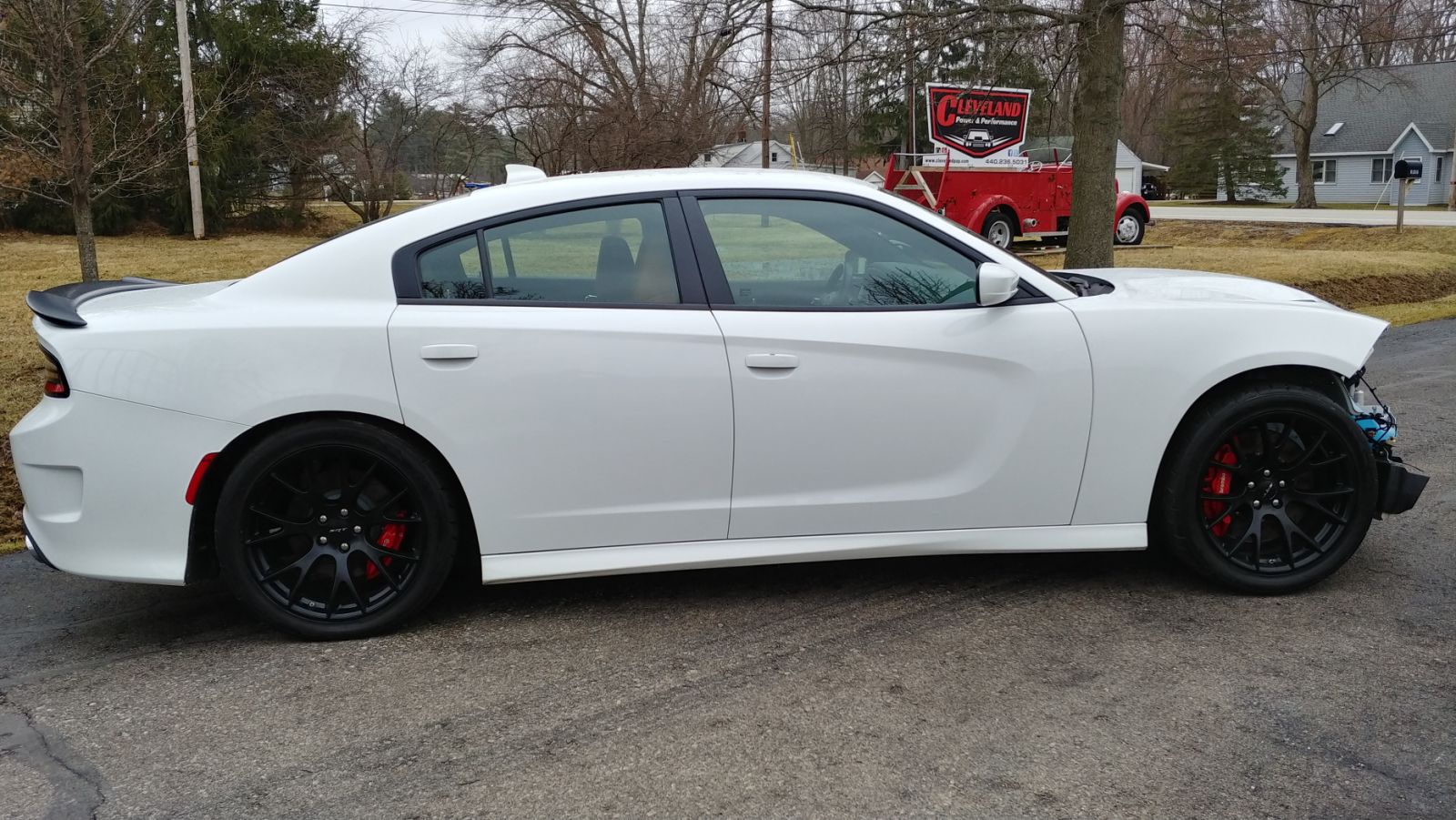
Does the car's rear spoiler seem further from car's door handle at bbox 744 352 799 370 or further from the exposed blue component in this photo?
the exposed blue component

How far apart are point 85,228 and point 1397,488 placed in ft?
26.6

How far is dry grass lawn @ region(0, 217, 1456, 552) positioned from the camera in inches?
331

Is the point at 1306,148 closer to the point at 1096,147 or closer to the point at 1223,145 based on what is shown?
the point at 1223,145

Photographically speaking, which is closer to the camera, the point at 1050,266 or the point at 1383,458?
the point at 1383,458

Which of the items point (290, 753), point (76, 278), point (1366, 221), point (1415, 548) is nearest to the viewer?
point (290, 753)

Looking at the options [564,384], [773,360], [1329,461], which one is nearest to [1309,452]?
[1329,461]

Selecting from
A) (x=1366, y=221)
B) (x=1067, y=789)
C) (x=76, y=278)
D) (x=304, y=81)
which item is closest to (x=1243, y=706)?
(x=1067, y=789)

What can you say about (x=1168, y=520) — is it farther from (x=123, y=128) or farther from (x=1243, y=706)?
(x=123, y=128)

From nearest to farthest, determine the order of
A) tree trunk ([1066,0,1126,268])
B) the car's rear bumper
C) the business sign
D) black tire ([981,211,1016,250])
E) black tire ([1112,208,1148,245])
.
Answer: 1. the car's rear bumper
2. tree trunk ([1066,0,1126,268])
3. the business sign
4. black tire ([981,211,1016,250])
5. black tire ([1112,208,1148,245])

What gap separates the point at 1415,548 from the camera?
4.63 metres

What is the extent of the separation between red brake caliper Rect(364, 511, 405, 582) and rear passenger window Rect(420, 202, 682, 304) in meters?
0.79

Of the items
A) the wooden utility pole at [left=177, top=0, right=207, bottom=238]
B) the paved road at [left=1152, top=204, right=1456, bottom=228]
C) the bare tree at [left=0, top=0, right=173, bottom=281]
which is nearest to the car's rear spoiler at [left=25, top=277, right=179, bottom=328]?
the bare tree at [left=0, top=0, right=173, bottom=281]

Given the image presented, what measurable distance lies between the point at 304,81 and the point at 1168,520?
27.5m

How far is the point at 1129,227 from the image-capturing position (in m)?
24.0
